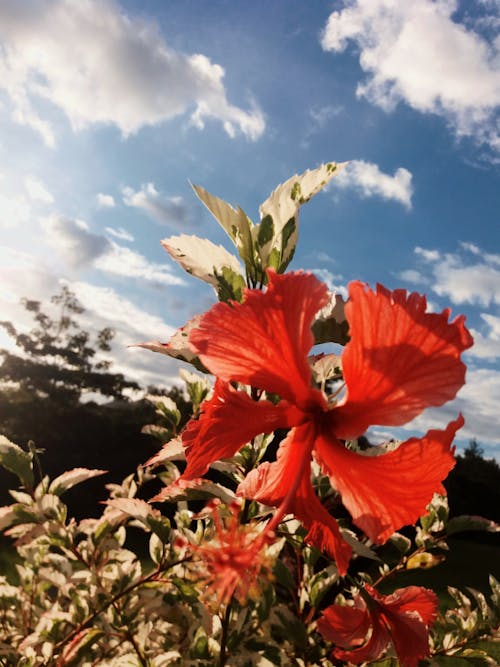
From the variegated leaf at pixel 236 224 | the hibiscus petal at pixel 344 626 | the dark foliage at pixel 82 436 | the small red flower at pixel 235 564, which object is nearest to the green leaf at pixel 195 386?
the variegated leaf at pixel 236 224

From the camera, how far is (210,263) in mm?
1082

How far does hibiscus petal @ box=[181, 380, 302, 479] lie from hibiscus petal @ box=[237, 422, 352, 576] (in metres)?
0.04

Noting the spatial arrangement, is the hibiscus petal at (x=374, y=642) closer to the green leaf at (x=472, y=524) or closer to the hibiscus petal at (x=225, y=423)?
the hibiscus petal at (x=225, y=423)

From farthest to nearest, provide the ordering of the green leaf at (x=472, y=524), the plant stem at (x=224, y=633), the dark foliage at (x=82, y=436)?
1. the dark foliage at (x=82, y=436)
2. the green leaf at (x=472, y=524)
3. the plant stem at (x=224, y=633)

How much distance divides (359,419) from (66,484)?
4.81 feet

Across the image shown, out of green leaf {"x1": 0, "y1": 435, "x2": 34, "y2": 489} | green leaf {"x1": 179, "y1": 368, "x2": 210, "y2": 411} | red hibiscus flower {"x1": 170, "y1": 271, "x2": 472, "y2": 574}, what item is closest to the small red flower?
red hibiscus flower {"x1": 170, "y1": 271, "x2": 472, "y2": 574}

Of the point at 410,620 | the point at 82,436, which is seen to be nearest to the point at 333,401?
the point at 410,620

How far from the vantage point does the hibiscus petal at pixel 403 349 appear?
657 mm

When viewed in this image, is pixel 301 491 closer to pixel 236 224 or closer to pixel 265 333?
pixel 265 333

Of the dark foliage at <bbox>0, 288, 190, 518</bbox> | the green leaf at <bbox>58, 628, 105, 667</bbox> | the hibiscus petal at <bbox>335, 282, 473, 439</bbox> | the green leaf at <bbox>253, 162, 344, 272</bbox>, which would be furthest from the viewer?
the dark foliage at <bbox>0, 288, 190, 518</bbox>

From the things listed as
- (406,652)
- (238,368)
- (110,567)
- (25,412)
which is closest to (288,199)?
(238,368)

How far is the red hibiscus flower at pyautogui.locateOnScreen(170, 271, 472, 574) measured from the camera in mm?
668

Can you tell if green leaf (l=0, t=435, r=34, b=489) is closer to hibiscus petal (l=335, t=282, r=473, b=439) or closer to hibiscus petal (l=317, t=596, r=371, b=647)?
hibiscus petal (l=317, t=596, r=371, b=647)

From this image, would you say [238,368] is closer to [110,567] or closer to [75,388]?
[110,567]
